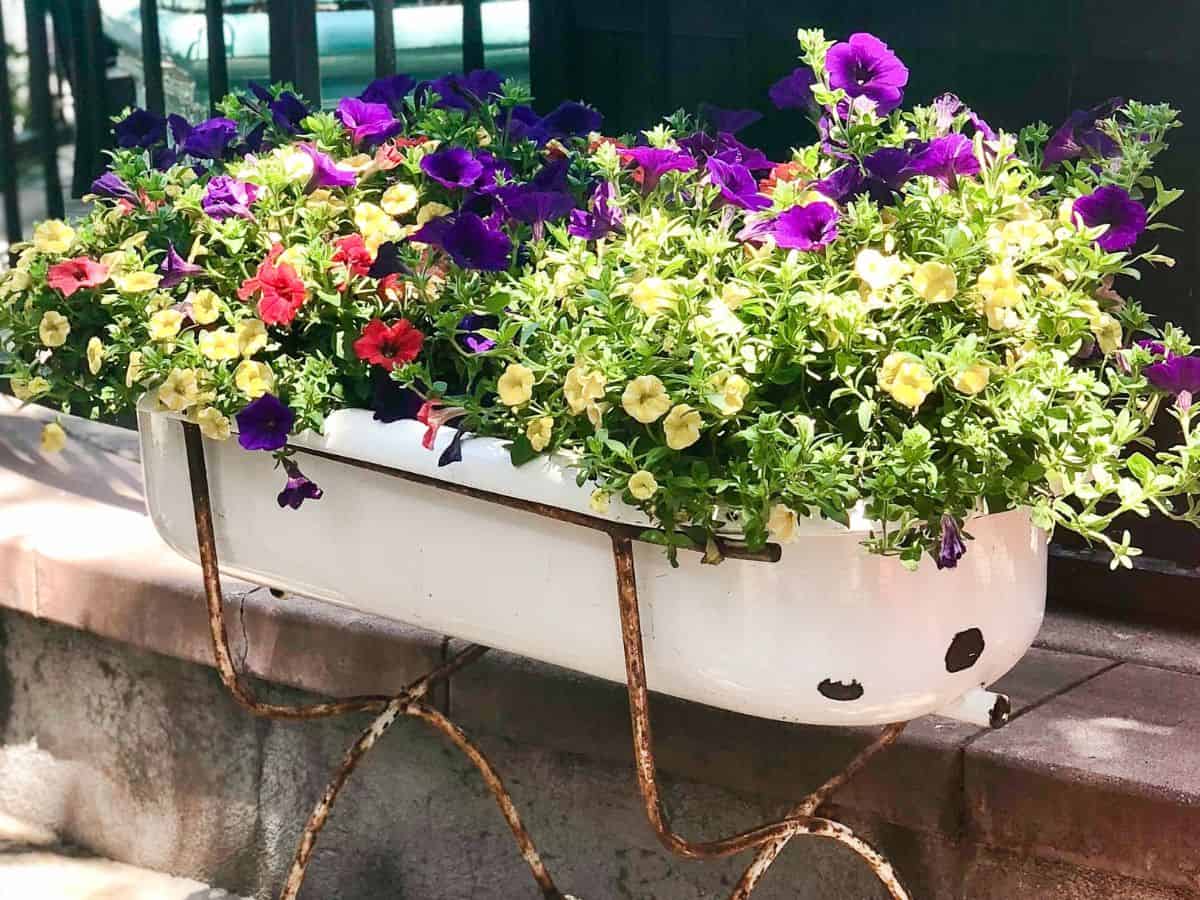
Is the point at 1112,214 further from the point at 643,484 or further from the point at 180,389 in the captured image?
the point at 180,389

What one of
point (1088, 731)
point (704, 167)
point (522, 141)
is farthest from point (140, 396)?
point (1088, 731)

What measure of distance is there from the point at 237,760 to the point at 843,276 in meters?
1.33

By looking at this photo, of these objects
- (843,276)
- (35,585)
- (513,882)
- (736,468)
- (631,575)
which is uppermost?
(843,276)

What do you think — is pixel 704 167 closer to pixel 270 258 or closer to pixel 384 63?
pixel 270 258

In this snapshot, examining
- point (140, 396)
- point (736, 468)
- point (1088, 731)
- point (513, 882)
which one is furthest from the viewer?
point (513, 882)

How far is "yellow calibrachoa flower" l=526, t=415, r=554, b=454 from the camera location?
1.17 meters

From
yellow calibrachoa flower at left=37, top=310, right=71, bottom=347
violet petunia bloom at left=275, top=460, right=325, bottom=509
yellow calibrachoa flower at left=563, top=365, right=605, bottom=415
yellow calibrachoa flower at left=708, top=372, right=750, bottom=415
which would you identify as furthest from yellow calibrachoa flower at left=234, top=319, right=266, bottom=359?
yellow calibrachoa flower at left=708, top=372, right=750, bottom=415

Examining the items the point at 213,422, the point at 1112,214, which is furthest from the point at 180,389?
the point at 1112,214

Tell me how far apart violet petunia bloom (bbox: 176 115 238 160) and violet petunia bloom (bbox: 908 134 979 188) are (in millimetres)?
727

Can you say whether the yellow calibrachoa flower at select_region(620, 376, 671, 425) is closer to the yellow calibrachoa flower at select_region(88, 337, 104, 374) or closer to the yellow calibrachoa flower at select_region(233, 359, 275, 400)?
the yellow calibrachoa flower at select_region(233, 359, 275, 400)

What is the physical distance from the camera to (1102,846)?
4.83 ft

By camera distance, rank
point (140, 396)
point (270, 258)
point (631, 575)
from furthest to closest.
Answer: point (140, 396), point (270, 258), point (631, 575)

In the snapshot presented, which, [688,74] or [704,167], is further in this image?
[688,74]

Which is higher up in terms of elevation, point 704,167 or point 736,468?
point 704,167
